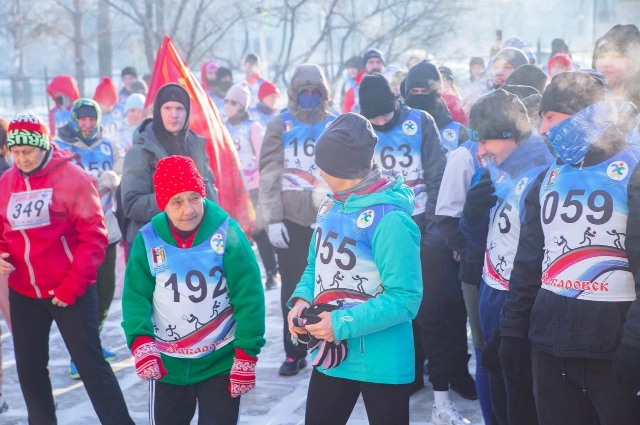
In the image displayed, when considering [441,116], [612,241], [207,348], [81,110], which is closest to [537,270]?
[612,241]

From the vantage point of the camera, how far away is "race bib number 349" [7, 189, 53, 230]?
16.5 ft

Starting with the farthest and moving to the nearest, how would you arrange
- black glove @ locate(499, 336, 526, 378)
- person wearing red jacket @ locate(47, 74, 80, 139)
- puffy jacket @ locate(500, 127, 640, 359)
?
person wearing red jacket @ locate(47, 74, 80, 139)
black glove @ locate(499, 336, 526, 378)
puffy jacket @ locate(500, 127, 640, 359)

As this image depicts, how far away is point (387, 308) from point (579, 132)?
105 centimetres

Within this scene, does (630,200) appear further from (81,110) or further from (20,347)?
(81,110)

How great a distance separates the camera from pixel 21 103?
30531mm

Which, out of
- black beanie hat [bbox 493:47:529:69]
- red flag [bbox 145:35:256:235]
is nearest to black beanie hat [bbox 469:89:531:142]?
black beanie hat [bbox 493:47:529:69]

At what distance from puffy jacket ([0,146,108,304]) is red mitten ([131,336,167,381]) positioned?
1168mm

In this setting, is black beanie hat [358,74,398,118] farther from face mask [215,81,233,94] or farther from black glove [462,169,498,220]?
face mask [215,81,233,94]

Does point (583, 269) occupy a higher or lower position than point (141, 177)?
lower

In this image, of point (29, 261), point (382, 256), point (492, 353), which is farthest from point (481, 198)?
point (29, 261)

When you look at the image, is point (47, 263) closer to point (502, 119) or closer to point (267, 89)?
point (502, 119)

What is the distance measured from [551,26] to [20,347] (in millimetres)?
28320

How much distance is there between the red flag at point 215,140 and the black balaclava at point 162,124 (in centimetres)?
106

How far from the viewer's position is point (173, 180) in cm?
401
